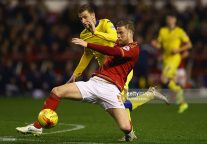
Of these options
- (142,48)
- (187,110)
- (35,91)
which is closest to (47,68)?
(35,91)

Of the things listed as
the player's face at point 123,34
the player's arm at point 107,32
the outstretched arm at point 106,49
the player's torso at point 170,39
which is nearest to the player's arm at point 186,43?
the player's torso at point 170,39

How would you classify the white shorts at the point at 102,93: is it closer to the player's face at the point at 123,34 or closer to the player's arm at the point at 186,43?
the player's face at the point at 123,34

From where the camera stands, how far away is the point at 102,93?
10969 mm

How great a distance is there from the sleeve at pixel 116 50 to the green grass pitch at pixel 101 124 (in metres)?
1.35

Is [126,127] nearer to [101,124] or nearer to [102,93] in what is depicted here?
[102,93]

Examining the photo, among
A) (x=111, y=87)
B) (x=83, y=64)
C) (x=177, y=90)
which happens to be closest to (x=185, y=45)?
(x=177, y=90)

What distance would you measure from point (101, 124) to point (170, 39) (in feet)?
19.2

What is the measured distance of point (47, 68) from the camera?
2420 centimetres

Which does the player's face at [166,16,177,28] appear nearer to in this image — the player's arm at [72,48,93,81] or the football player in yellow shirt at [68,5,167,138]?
the football player in yellow shirt at [68,5,167,138]

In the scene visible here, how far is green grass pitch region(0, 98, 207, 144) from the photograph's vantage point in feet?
37.8

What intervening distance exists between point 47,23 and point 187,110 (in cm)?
854

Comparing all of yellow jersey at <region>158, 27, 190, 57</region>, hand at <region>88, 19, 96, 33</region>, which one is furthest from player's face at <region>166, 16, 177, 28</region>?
hand at <region>88, 19, 96, 33</region>

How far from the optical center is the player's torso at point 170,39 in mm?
19828

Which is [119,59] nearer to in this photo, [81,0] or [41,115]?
[41,115]
